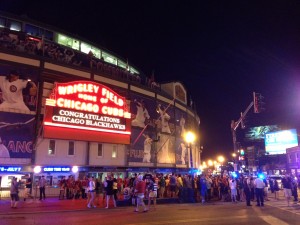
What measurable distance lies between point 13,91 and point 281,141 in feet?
156

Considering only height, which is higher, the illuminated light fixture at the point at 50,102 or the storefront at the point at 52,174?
Answer: the illuminated light fixture at the point at 50,102

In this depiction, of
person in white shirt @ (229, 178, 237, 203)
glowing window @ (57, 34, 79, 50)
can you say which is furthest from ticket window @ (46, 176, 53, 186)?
glowing window @ (57, 34, 79, 50)

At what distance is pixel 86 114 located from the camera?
30469mm

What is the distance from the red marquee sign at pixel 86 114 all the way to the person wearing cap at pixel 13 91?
9.53 feet

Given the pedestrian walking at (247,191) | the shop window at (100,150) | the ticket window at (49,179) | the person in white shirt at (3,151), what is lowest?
the pedestrian walking at (247,191)

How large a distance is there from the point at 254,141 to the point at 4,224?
294 ft

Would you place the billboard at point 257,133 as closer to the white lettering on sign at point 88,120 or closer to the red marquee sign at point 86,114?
the red marquee sign at point 86,114

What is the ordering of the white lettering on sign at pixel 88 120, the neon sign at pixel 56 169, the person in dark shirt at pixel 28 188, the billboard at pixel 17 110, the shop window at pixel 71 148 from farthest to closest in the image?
the shop window at pixel 71 148
the neon sign at pixel 56 169
the white lettering on sign at pixel 88 120
the billboard at pixel 17 110
the person in dark shirt at pixel 28 188

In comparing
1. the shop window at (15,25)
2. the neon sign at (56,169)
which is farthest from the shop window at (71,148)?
the shop window at (15,25)

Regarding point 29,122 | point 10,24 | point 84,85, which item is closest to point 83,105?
point 84,85

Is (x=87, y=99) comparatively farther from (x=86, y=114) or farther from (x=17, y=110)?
(x=17, y=110)

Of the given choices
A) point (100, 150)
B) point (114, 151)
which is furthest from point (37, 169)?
point (114, 151)

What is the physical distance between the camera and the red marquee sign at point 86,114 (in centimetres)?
2817

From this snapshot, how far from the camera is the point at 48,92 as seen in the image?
3064cm
